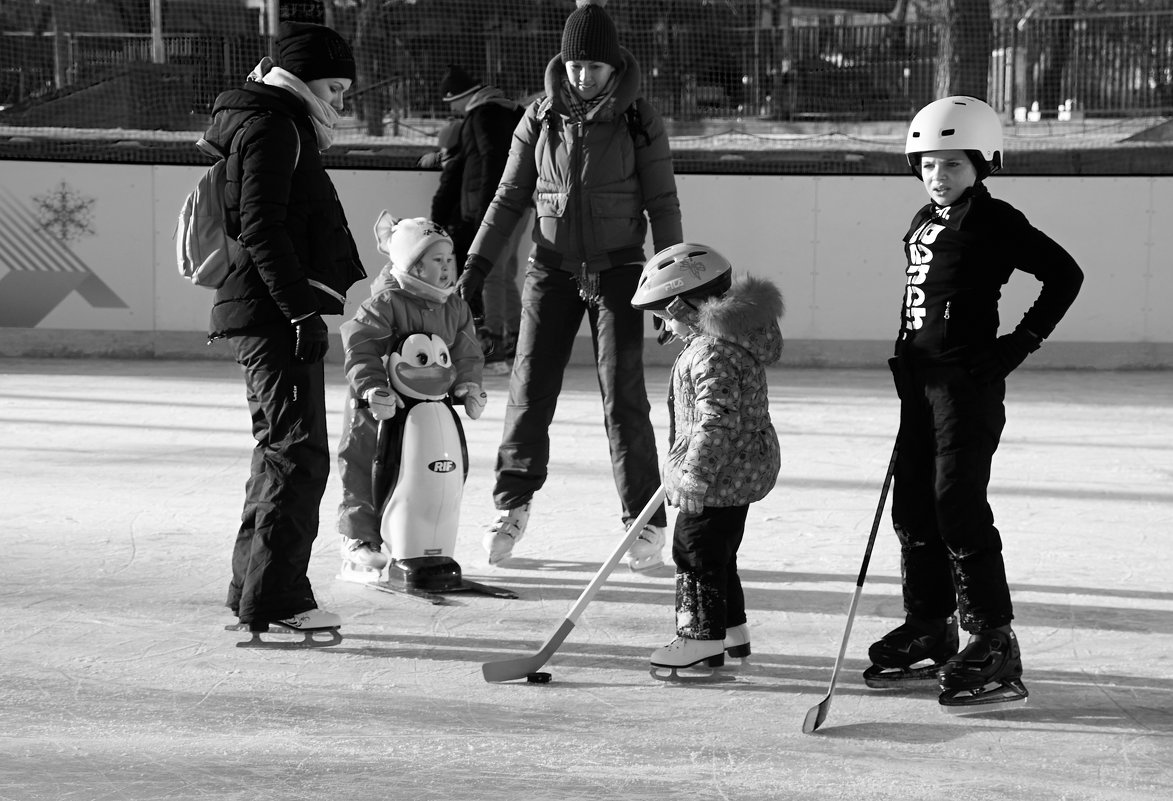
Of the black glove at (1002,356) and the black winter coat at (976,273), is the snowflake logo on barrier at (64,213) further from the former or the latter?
the black glove at (1002,356)

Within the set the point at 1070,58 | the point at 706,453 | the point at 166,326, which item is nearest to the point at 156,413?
the point at 166,326

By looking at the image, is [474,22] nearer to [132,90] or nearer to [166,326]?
[132,90]

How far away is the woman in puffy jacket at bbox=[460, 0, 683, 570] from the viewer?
5.13 meters

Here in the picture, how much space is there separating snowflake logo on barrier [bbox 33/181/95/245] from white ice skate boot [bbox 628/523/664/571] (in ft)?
20.8

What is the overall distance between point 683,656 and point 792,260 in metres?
6.70

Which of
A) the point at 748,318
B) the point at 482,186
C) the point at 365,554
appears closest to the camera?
the point at 748,318

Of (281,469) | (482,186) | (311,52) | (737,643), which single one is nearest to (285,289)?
(281,469)

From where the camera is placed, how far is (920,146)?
3.79 meters

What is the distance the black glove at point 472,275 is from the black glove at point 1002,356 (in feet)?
6.17

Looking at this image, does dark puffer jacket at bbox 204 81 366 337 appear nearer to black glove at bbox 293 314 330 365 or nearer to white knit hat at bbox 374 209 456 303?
black glove at bbox 293 314 330 365

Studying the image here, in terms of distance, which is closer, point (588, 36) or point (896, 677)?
point (896, 677)

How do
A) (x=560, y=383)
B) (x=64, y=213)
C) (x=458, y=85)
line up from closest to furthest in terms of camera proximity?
(x=560, y=383) < (x=458, y=85) < (x=64, y=213)

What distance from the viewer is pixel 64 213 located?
1026 centimetres

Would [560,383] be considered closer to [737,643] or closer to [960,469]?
[737,643]
